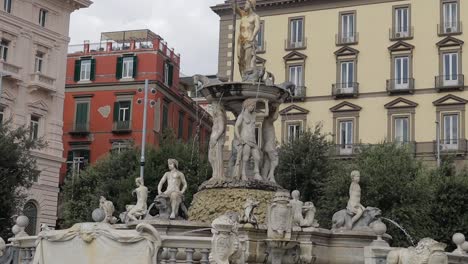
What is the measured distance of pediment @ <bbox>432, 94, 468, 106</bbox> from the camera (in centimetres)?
4974

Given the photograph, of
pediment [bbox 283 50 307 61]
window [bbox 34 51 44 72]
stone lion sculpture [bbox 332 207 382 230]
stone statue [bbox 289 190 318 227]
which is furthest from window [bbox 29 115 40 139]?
stone statue [bbox 289 190 318 227]

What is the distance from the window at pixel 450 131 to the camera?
49469 mm

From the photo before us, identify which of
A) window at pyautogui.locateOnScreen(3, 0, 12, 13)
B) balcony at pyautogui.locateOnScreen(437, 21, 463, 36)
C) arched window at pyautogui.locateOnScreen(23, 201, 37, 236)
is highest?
window at pyautogui.locateOnScreen(3, 0, 12, 13)

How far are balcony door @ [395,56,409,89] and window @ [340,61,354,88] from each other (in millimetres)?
2863

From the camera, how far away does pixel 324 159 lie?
4256cm

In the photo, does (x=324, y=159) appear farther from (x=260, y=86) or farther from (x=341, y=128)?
(x=260, y=86)

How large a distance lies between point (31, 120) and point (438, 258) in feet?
139

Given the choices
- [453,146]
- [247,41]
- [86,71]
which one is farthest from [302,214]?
[86,71]

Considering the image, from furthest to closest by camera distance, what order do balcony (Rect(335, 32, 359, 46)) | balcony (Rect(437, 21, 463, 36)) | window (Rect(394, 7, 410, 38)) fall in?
balcony (Rect(335, 32, 359, 46))
window (Rect(394, 7, 410, 38))
balcony (Rect(437, 21, 463, 36))

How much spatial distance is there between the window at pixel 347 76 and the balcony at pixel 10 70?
20323mm

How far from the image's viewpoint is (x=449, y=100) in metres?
50.2

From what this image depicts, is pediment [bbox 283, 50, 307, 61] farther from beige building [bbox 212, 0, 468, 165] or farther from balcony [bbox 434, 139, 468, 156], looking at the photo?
balcony [bbox 434, 139, 468, 156]

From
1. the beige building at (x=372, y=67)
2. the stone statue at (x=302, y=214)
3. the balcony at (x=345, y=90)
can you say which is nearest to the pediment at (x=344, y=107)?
the beige building at (x=372, y=67)

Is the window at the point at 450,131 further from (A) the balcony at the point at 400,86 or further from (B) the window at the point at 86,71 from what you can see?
(B) the window at the point at 86,71
